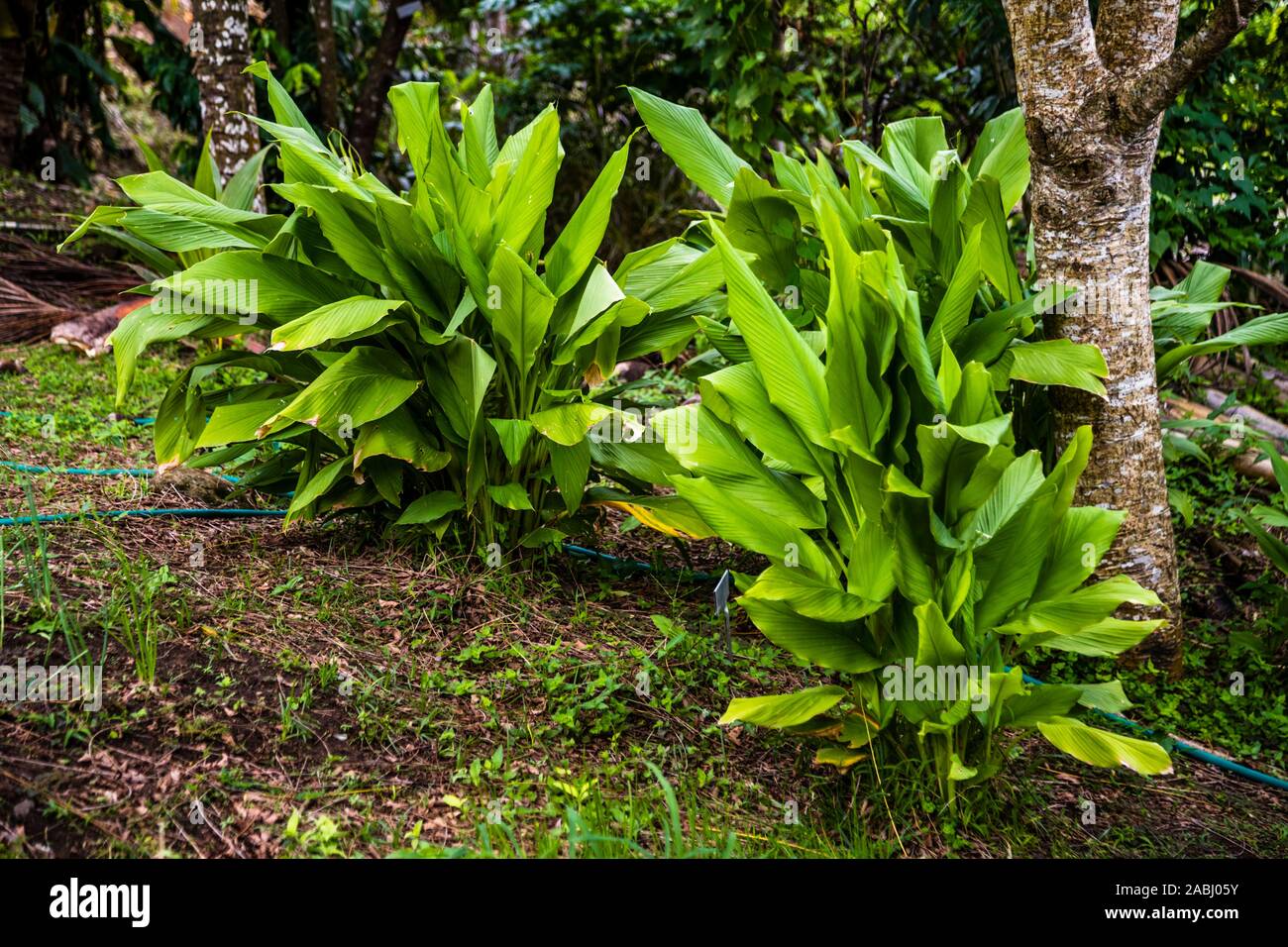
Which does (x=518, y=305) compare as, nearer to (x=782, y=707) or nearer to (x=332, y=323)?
(x=332, y=323)

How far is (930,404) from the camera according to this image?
2.15 metres

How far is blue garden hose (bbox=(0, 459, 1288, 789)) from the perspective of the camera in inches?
103

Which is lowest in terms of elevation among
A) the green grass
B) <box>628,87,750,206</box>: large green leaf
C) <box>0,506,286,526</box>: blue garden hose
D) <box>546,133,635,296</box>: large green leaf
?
the green grass

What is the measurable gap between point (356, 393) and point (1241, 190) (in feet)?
14.1

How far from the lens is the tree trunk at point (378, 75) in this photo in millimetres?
6359

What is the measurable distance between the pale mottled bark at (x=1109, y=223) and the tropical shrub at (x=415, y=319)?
1.03 m

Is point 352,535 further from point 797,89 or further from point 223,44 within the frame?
point 797,89

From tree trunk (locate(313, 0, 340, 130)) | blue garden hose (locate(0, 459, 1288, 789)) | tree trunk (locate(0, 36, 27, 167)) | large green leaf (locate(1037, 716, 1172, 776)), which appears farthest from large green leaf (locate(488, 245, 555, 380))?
tree trunk (locate(0, 36, 27, 167))

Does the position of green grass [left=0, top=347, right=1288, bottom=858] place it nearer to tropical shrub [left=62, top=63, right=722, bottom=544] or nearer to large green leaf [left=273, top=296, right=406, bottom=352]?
tropical shrub [left=62, top=63, right=722, bottom=544]

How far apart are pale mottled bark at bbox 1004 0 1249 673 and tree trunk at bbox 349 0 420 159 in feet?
14.8

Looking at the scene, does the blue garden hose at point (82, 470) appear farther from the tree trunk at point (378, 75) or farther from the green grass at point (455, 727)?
the tree trunk at point (378, 75)

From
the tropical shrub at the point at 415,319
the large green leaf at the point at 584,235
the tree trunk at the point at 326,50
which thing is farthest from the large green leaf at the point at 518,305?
the tree trunk at the point at 326,50

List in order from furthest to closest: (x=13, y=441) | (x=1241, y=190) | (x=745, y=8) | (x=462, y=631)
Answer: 1. (x=745, y=8)
2. (x=1241, y=190)
3. (x=13, y=441)
4. (x=462, y=631)

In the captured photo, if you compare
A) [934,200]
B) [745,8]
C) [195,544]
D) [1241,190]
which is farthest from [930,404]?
[745,8]
